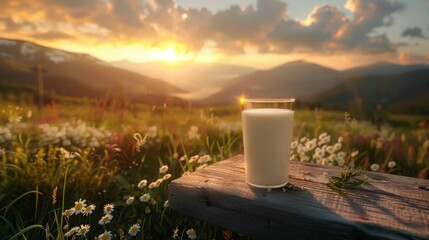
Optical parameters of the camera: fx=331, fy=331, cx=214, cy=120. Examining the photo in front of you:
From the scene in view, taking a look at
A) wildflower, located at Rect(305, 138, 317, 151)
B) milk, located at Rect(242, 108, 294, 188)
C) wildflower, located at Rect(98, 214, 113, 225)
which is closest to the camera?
milk, located at Rect(242, 108, 294, 188)

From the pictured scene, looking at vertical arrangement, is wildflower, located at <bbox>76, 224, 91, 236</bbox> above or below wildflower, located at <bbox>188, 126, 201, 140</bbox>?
below

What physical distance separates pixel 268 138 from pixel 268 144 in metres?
0.04

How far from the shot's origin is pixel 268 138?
5.87 feet

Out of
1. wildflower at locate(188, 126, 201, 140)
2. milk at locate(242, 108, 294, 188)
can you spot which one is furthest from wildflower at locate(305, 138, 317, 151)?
milk at locate(242, 108, 294, 188)

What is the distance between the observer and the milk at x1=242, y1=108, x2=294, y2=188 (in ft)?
5.83

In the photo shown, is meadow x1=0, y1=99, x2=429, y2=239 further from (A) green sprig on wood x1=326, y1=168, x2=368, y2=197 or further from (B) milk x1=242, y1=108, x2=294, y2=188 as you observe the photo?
(A) green sprig on wood x1=326, y1=168, x2=368, y2=197

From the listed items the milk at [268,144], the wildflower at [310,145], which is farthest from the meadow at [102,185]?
the milk at [268,144]

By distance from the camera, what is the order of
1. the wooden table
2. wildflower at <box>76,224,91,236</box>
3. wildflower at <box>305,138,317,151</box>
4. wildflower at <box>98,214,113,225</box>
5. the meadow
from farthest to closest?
wildflower at <box>305,138,317,151</box> → the meadow → wildflower at <box>98,214,113,225</box> → wildflower at <box>76,224,91,236</box> → the wooden table

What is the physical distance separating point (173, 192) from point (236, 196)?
477 mm

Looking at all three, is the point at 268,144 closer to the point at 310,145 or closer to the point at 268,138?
the point at 268,138

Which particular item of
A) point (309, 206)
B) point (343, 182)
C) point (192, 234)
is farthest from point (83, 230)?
point (343, 182)

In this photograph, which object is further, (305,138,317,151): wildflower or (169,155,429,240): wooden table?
(305,138,317,151): wildflower

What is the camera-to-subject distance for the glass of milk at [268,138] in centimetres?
178

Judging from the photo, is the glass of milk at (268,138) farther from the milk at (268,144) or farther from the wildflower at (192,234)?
the wildflower at (192,234)
